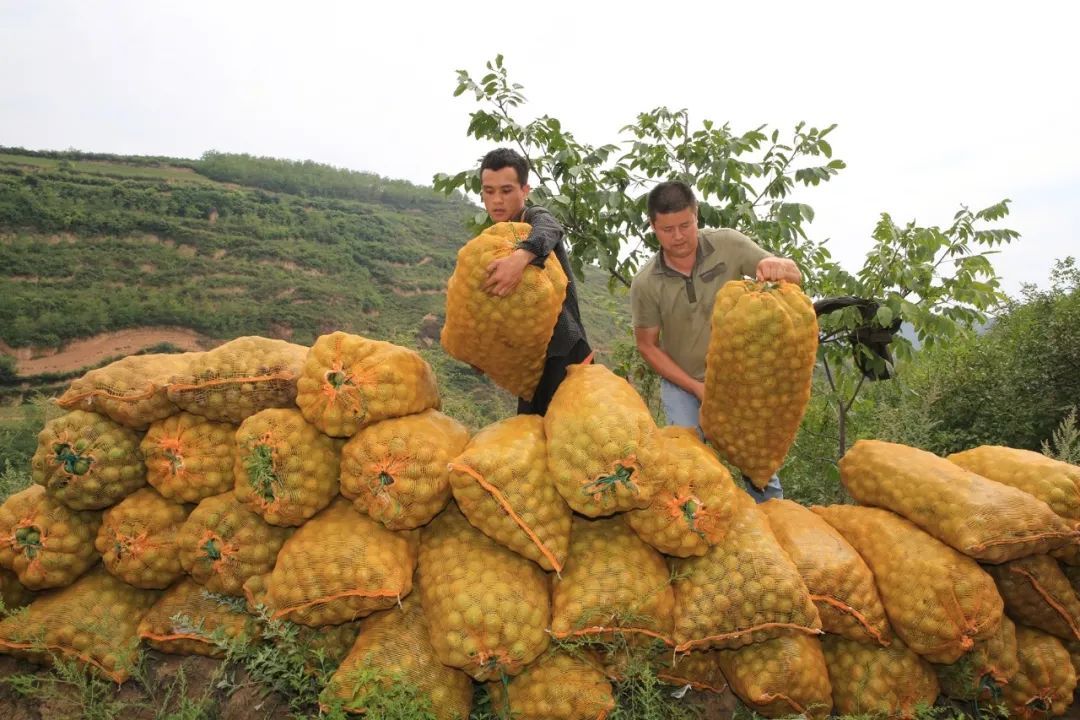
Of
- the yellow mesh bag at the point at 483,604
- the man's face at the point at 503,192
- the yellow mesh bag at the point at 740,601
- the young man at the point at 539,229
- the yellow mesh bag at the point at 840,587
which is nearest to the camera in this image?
the yellow mesh bag at the point at 483,604

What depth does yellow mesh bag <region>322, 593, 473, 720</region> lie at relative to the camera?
1935 millimetres

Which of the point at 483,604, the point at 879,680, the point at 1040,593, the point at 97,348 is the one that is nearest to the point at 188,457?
the point at 483,604

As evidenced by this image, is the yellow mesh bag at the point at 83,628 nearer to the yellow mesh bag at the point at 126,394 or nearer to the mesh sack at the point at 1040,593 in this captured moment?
the yellow mesh bag at the point at 126,394

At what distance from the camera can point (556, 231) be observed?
2.40 metres

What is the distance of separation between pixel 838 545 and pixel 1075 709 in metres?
1.23

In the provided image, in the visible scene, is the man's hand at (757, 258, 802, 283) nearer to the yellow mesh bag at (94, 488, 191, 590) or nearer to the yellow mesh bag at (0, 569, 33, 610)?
the yellow mesh bag at (94, 488, 191, 590)

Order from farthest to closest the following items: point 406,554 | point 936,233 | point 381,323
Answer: point 381,323 → point 936,233 → point 406,554

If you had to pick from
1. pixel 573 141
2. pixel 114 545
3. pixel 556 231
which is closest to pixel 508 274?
pixel 556 231

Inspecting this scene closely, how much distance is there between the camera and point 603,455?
1979 millimetres

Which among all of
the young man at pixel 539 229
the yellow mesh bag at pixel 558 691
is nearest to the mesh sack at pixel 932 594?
the yellow mesh bag at pixel 558 691

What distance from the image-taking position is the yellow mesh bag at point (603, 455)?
77.3 inches

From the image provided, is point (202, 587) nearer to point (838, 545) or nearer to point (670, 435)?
point (670, 435)

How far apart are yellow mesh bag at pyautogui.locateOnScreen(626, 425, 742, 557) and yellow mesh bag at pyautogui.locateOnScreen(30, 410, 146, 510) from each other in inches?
78.2

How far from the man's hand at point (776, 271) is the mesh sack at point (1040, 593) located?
4.53 feet
